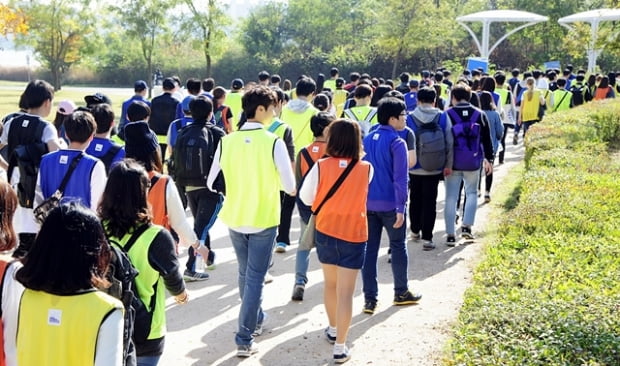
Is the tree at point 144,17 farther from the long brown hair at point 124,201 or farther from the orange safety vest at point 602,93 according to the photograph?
the long brown hair at point 124,201

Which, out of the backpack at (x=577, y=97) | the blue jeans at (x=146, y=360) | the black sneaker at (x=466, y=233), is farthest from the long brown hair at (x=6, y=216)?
the backpack at (x=577, y=97)

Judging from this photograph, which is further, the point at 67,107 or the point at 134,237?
the point at 67,107

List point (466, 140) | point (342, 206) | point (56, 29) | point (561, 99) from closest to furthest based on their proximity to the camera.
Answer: point (342, 206) → point (466, 140) → point (561, 99) → point (56, 29)

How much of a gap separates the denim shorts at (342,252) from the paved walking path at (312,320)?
819 mm

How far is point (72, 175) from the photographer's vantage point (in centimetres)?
536

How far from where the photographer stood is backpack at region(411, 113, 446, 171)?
8484 mm

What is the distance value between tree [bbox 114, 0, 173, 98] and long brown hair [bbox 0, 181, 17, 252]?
92.2 feet

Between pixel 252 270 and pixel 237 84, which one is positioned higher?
pixel 237 84

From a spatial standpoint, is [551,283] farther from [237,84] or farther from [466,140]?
[237,84]

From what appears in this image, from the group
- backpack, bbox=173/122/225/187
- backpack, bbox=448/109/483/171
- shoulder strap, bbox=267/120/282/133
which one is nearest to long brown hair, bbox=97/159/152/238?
backpack, bbox=173/122/225/187

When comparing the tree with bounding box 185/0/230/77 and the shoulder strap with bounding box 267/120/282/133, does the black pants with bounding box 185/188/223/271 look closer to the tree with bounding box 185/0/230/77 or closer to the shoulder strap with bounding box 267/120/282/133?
the shoulder strap with bounding box 267/120/282/133

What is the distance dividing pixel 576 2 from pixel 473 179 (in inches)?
1466

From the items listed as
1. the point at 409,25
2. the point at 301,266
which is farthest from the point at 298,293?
the point at 409,25

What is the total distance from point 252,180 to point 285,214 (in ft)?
9.89
